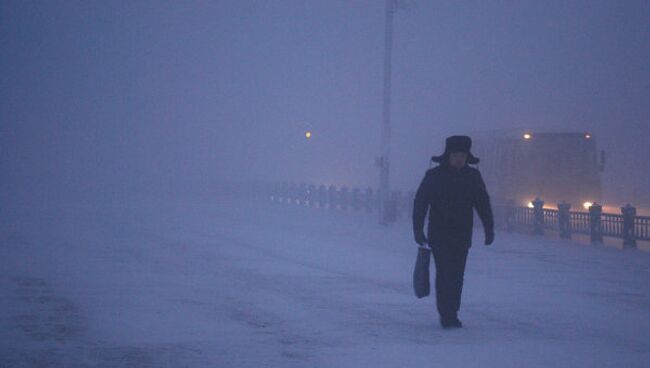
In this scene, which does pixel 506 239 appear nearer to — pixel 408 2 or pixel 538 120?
pixel 408 2

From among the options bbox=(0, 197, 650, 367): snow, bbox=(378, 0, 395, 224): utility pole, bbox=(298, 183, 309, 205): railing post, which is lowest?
bbox=(0, 197, 650, 367): snow

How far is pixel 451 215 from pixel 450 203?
0.45ft

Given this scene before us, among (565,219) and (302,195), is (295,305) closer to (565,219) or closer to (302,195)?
(565,219)

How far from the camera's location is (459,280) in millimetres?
8648

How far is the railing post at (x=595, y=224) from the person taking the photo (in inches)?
843

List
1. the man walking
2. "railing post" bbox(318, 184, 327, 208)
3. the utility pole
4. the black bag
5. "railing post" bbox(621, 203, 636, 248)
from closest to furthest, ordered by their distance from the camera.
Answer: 1. the man walking
2. the black bag
3. "railing post" bbox(621, 203, 636, 248)
4. the utility pole
5. "railing post" bbox(318, 184, 327, 208)

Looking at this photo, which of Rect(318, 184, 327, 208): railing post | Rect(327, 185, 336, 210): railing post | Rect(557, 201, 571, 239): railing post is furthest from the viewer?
Rect(318, 184, 327, 208): railing post

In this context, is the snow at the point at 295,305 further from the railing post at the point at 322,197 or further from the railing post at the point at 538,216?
the railing post at the point at 322,197

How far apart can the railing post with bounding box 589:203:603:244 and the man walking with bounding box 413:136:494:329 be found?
1380 cm

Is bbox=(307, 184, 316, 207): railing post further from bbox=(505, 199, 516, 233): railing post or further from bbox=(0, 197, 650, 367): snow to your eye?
bbox=(0, 197, 650, 367): snow

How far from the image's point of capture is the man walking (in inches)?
340

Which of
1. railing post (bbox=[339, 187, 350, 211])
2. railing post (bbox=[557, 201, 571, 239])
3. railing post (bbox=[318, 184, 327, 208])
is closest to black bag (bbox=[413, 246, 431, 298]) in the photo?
railing post (bbox=[557, 201, 571, 239])

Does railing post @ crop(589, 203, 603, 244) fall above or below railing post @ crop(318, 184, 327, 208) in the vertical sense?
below

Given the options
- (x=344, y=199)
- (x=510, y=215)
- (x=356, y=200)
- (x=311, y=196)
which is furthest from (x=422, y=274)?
(x=311, y=196)
